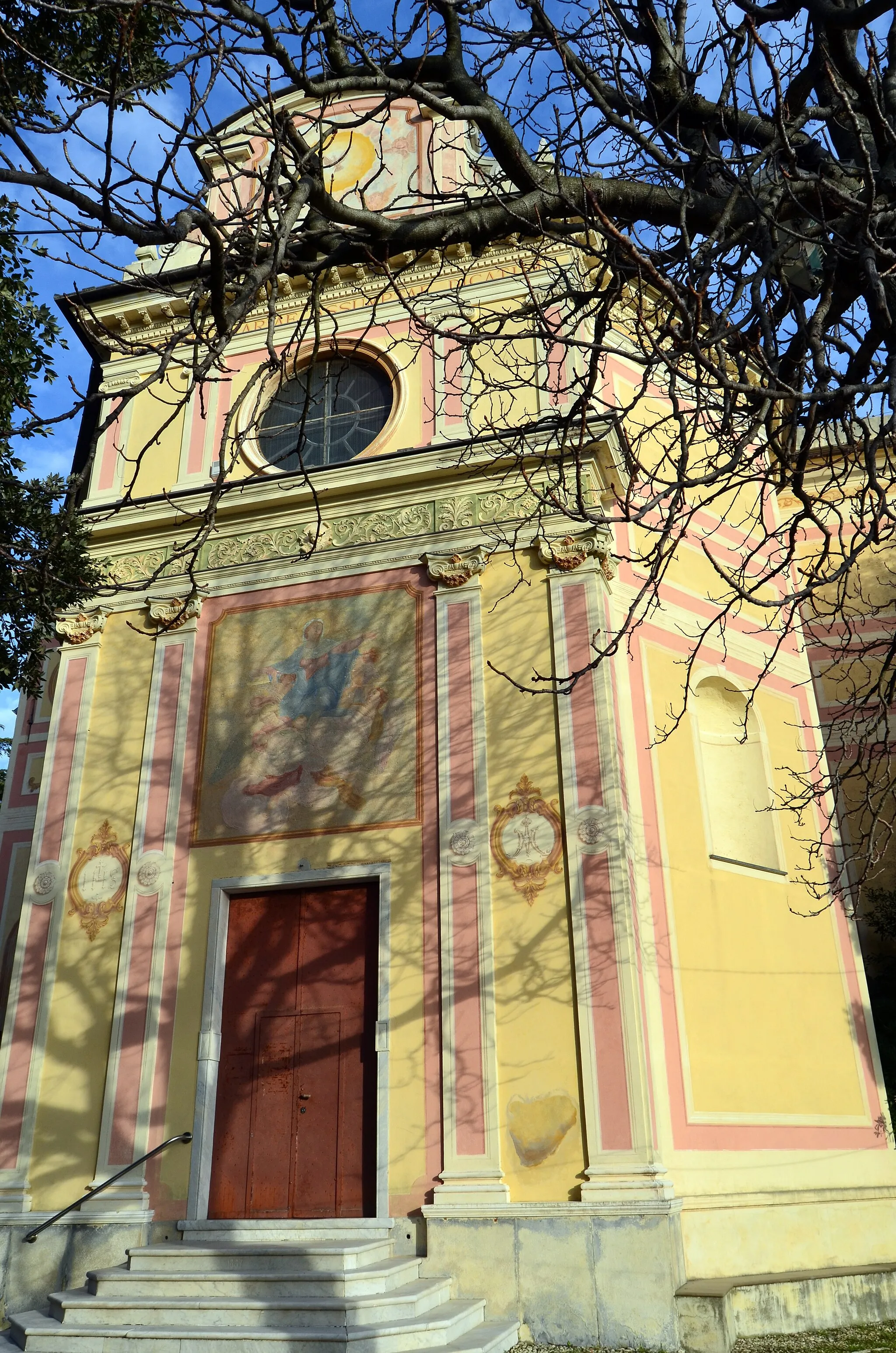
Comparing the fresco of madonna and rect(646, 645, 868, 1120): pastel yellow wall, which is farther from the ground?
the fresco of madonna

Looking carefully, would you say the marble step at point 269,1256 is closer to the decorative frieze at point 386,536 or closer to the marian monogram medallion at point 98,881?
the marian monogram medallion at point 98,881

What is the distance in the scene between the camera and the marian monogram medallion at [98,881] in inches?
413

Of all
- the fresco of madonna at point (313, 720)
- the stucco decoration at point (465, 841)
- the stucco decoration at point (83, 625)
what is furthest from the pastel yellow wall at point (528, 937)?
the stucco decoration at point (83, 625)

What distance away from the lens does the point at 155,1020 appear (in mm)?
9844

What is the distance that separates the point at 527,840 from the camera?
9523 millimetres

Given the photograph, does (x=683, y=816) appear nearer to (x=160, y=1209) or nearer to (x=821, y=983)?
(x=821, y=983)

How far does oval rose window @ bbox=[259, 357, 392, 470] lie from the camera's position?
39.8ft

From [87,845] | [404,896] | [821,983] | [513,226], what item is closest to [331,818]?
[404,896]

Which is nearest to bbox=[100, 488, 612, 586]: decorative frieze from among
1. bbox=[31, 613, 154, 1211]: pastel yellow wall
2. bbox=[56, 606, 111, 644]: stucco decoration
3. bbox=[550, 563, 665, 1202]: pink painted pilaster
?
bbox=[550, 563, 665, 1202]: pink painted pilaster

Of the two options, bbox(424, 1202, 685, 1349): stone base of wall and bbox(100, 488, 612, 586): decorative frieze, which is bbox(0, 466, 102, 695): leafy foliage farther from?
bbox(424, 1202, 685, 1349): stone base of wall

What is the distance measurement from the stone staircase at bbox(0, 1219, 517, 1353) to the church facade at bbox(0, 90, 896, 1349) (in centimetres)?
25

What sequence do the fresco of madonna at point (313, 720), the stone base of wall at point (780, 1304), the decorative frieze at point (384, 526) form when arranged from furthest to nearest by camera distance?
the decorative frieze at point (384, 526), the fresco of madonna at point (313, 720), the stone base of wall at point (780, 1304)

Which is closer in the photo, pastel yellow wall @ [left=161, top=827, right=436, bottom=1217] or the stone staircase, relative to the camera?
the stone staircase

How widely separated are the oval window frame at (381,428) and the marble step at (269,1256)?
6.67m
